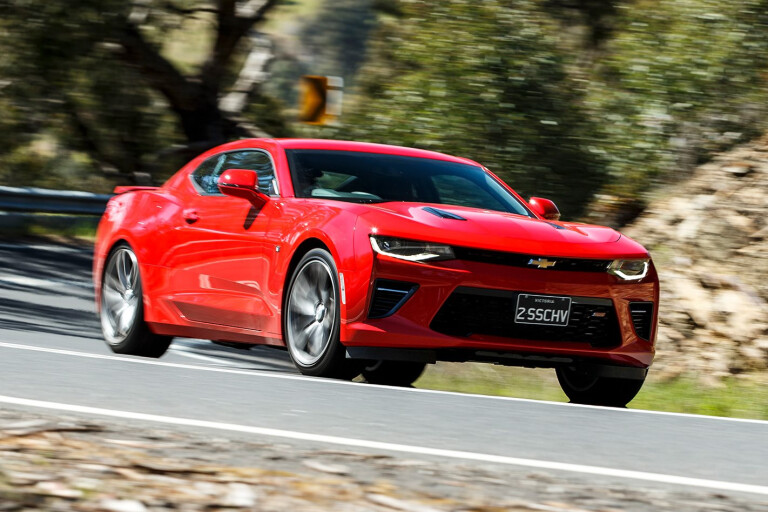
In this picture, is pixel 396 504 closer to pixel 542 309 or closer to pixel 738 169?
pixel 542 309

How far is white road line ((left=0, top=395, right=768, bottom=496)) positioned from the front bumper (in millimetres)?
1791

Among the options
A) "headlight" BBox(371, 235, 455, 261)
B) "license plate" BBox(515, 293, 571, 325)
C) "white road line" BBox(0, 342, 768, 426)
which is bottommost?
"white road line" BBox(0, 342, 768, 426)

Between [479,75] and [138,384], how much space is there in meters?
9.78

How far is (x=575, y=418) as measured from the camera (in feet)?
20.4

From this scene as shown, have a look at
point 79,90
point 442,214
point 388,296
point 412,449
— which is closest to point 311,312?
point 388,296

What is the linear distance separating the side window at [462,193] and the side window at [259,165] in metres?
0.98

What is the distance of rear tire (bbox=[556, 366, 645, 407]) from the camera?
7789 mm

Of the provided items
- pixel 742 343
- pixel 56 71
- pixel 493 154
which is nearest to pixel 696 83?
pixel 493 154

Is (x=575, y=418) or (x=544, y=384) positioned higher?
(x=575, y=418)

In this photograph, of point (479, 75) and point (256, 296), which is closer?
point (256, 296)

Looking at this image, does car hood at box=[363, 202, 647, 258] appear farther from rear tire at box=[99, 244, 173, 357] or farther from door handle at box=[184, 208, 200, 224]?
rear tire at box=[99, 244, 173, 357]

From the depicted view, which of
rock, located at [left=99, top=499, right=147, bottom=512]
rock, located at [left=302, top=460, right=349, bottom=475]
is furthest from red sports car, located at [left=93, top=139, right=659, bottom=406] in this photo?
rock, located at [left=99, top=499, right=147, bottom=512]

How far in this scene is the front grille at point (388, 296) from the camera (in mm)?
7008

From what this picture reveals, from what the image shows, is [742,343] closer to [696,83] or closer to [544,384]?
[544,384]
